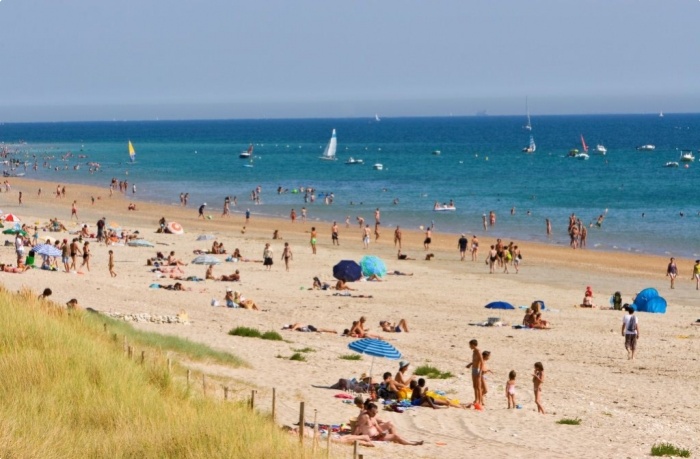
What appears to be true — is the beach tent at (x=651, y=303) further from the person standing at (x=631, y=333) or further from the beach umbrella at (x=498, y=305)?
the person standing at (x=631, y=333)

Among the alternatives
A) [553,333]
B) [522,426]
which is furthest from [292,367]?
[553,333]

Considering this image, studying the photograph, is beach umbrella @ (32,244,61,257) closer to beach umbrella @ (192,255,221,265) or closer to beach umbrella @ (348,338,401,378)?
beach umbrella @ (192,255,221,265)

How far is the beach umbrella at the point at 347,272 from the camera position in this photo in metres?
30.5

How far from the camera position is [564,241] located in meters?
45.7

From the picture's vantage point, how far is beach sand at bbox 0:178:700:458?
48.6 ft

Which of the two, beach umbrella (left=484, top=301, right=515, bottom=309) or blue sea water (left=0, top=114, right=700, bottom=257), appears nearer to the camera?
beach umbrella (left=484, top=301, right=515, bottom=309)

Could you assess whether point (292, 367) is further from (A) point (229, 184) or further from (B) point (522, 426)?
(A) point (229, 184)

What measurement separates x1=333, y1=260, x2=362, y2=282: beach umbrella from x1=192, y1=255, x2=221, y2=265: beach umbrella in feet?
17.1

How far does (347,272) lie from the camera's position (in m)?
30.6

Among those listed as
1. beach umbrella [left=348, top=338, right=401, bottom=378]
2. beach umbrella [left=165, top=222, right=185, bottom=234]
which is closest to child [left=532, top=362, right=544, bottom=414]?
beach umbrella [left=348, top=338, right=401, bottom=378]

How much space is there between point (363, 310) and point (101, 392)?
15088mm

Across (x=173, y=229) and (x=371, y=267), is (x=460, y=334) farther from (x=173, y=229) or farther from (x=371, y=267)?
(x=173, y=229)

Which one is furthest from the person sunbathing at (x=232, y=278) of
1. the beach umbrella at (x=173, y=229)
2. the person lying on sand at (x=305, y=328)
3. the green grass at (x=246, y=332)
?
the beach umbrella at (x=173, y=229)

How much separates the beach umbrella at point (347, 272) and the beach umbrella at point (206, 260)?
522 centimetres
